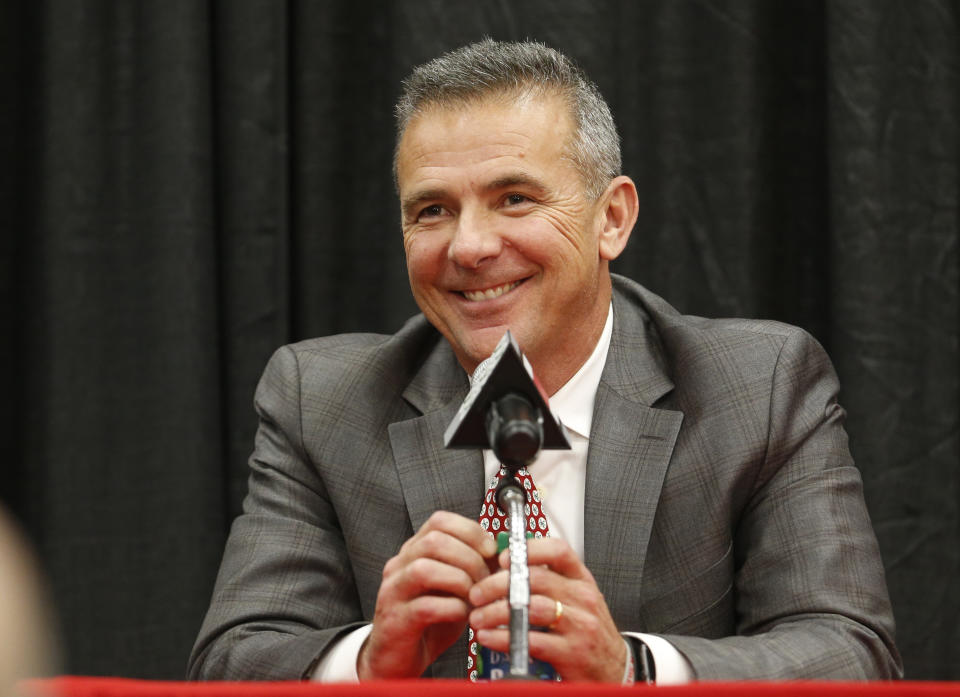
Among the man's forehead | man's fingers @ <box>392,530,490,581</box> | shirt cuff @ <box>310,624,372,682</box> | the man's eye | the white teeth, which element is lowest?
shirt cuff @ <box>310,624,372,682</box>

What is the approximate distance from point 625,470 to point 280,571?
21.9 inches

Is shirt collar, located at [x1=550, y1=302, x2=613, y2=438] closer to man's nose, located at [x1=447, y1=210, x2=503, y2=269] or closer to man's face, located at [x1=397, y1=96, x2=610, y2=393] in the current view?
man's face, located at [x1=397, y1=96, x2=610, y2=393]

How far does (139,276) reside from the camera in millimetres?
2510

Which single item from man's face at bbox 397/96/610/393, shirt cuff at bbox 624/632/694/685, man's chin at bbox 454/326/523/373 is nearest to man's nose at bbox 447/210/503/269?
man's face at bbox 397/96/610/393

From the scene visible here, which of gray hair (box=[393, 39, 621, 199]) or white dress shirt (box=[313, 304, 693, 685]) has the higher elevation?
gray hair (box=[393, 39, 621, 199])

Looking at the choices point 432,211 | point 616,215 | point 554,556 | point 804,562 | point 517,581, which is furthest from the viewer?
point 616,215

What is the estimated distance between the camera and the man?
1777mm

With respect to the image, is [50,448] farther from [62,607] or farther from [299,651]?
[299,651]

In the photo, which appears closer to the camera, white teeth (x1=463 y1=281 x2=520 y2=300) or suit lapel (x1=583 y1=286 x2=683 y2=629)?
suit lapel (x1=583 y1=286 x2=683 y2=629)

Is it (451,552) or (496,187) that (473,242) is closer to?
(496,187)

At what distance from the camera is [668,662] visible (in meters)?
1.54

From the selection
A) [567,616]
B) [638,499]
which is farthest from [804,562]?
[567,616]

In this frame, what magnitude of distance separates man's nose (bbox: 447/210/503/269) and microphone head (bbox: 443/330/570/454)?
59 cm

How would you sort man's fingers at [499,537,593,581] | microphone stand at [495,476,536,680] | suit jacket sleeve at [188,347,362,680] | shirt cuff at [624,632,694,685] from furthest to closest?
suit jacket sleeve at [188,347,362,680] → shirt cuff at [624,632,694,685] → man's fingers at [499,537,593,581] → microphone stand at [495,476,536,680]
